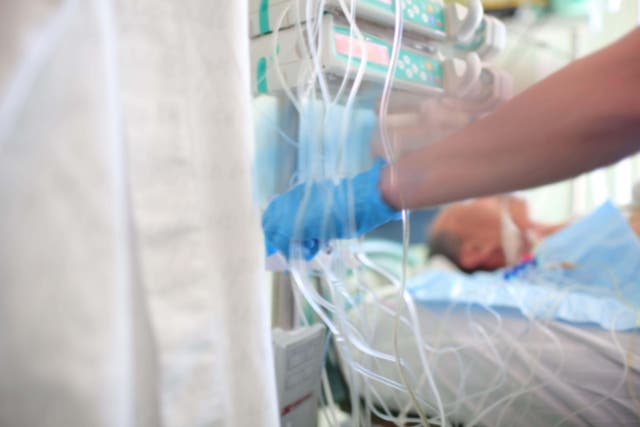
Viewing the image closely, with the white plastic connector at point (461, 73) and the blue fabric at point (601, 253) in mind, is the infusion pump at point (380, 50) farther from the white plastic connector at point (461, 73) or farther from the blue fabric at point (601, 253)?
the blue fabric at point (601, 253)

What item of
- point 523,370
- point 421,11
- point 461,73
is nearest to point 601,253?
point 523,370

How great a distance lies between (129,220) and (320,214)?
31cm

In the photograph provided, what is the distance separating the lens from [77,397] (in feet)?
1.05

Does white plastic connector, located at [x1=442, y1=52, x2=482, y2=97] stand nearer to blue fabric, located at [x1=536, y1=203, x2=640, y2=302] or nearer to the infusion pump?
the infusion pump

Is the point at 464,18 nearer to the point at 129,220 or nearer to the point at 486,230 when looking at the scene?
the point at 129,220

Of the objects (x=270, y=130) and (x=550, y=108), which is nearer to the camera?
(x=550, y=108)

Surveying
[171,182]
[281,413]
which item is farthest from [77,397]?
[281,413]

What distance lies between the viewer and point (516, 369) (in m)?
0.81

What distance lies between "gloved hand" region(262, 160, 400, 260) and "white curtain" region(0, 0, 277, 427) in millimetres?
168

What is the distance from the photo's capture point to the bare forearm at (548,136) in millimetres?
451

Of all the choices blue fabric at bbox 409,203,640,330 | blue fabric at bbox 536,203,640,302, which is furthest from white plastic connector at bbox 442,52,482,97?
blue fabric at bbox 536,203,640,302

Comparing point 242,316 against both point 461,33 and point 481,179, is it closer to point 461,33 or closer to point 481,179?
point 481,179

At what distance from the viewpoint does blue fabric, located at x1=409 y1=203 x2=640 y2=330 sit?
0.89 m

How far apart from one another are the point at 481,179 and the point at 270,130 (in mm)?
366
